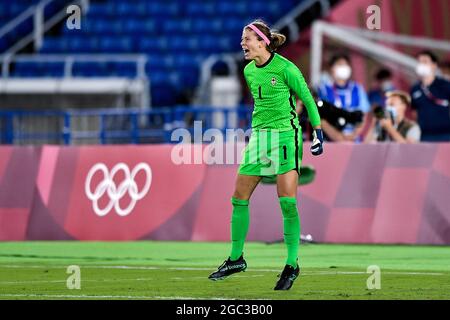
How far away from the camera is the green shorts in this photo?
1214cm

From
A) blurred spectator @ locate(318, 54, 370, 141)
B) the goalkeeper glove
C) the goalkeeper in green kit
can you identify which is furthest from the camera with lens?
the goalkeeper glove

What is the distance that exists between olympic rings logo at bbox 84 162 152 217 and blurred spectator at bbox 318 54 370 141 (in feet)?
8.76

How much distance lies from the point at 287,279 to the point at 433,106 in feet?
28.3

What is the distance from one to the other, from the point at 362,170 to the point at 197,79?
487 inches

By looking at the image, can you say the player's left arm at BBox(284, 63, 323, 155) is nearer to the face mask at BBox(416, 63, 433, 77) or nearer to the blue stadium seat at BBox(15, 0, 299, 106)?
the face mask at BBox(416, 63, 433, 77)

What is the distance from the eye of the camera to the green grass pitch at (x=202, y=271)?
11.4m

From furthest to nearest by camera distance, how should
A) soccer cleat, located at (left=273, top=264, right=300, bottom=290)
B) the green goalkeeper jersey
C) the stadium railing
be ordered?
the stadium railing < the green goalkeeper jersey < soccer cleat, located at (left=273, top=264, right=300, bottom=290)

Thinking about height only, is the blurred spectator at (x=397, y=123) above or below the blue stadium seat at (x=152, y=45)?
below

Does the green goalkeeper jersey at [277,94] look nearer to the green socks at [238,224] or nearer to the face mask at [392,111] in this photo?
the green socks at [238,224]

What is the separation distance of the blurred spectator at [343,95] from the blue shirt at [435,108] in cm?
92

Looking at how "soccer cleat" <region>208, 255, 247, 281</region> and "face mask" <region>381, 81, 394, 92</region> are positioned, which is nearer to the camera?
"soccer cleat" <region>208, 255, 247, 281</region>

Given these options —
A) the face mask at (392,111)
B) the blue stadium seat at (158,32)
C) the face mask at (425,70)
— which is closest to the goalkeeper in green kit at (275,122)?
the face mask at (392,111)

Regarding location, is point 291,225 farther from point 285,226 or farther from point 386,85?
point 386,85

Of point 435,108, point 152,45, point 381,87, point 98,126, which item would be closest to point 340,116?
point 435,108
